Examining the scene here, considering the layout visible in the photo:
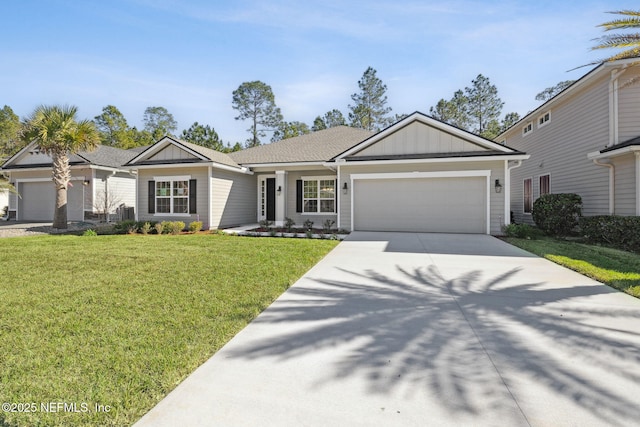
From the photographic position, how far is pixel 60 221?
1402 centimetres

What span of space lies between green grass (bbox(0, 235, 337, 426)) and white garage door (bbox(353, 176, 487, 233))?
18.7 feet

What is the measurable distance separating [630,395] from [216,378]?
320 centimetres

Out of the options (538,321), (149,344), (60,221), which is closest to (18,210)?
(60,221)

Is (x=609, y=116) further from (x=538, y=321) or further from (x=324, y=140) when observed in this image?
(x=324, y=140)

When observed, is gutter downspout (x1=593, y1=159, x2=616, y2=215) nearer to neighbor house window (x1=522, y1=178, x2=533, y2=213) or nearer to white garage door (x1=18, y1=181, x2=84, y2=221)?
neighbor house window (x1=522, y1=178, x2=533, y2=213)

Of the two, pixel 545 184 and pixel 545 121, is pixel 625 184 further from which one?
pixel 545 121

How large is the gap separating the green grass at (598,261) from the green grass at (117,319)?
544 centimetres

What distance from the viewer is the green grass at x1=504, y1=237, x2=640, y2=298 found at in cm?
538

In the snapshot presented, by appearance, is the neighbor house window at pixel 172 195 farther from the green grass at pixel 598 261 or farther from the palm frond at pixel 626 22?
the palm frond at pixel 626 22

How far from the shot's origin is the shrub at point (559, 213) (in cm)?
1102

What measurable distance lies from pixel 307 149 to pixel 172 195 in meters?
6.90

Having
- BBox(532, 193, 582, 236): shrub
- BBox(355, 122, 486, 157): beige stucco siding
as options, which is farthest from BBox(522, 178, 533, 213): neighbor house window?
BBox(355, 122, 486, 157): beige stucco siding

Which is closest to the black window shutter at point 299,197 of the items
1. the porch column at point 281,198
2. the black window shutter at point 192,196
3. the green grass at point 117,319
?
the porch column at point 281,198

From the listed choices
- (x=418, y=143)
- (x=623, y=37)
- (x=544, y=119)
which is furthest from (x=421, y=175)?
(x=544, y=119)
